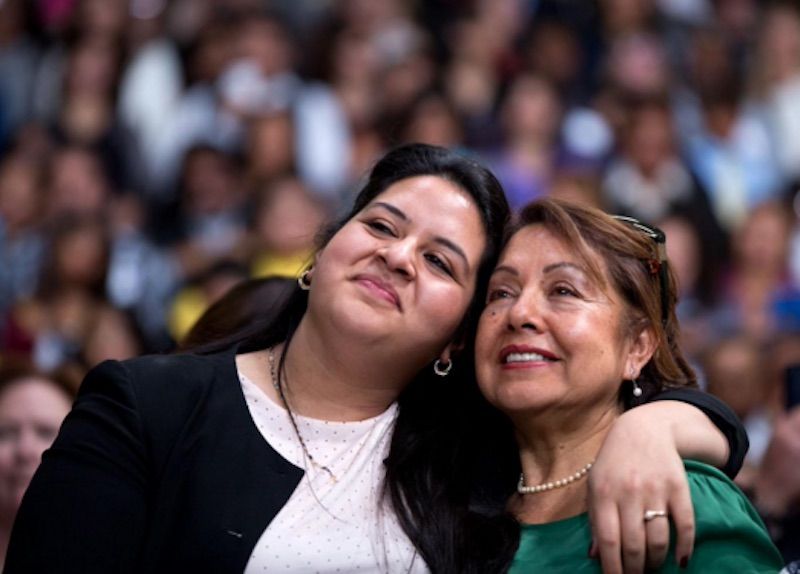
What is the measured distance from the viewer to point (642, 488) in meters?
1.96

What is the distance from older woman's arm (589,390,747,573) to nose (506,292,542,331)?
0.73 feet

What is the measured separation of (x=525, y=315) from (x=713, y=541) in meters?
0.47

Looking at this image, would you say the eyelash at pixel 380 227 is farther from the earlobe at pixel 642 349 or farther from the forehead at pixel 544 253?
the earlobe at pixel 642 349

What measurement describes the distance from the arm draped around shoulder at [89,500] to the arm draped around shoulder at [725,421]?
813mm

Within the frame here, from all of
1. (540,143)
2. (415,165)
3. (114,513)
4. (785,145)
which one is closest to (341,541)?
(114,513)

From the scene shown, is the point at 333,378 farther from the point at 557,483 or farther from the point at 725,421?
the point at 725,421

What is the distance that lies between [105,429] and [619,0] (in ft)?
15.1

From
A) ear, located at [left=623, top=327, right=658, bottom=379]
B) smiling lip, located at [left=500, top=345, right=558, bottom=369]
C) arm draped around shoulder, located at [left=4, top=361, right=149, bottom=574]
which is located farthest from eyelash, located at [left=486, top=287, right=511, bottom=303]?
arm draped around shoulder, located at [left=4, top=361, right=149, bottom=574]

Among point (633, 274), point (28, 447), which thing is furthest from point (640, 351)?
point (28, 447)

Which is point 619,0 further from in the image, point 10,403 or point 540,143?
point 10,403

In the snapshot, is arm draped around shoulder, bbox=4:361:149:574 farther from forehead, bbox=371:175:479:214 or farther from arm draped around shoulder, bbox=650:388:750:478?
arm draped around shoulder, bbox=650:388:750:478

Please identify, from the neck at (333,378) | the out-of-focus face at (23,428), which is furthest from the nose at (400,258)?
the out-of-focus face at (23,428)

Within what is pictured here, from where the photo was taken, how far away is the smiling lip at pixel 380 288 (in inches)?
89.9

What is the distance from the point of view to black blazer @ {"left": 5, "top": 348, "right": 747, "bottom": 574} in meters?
1.98
